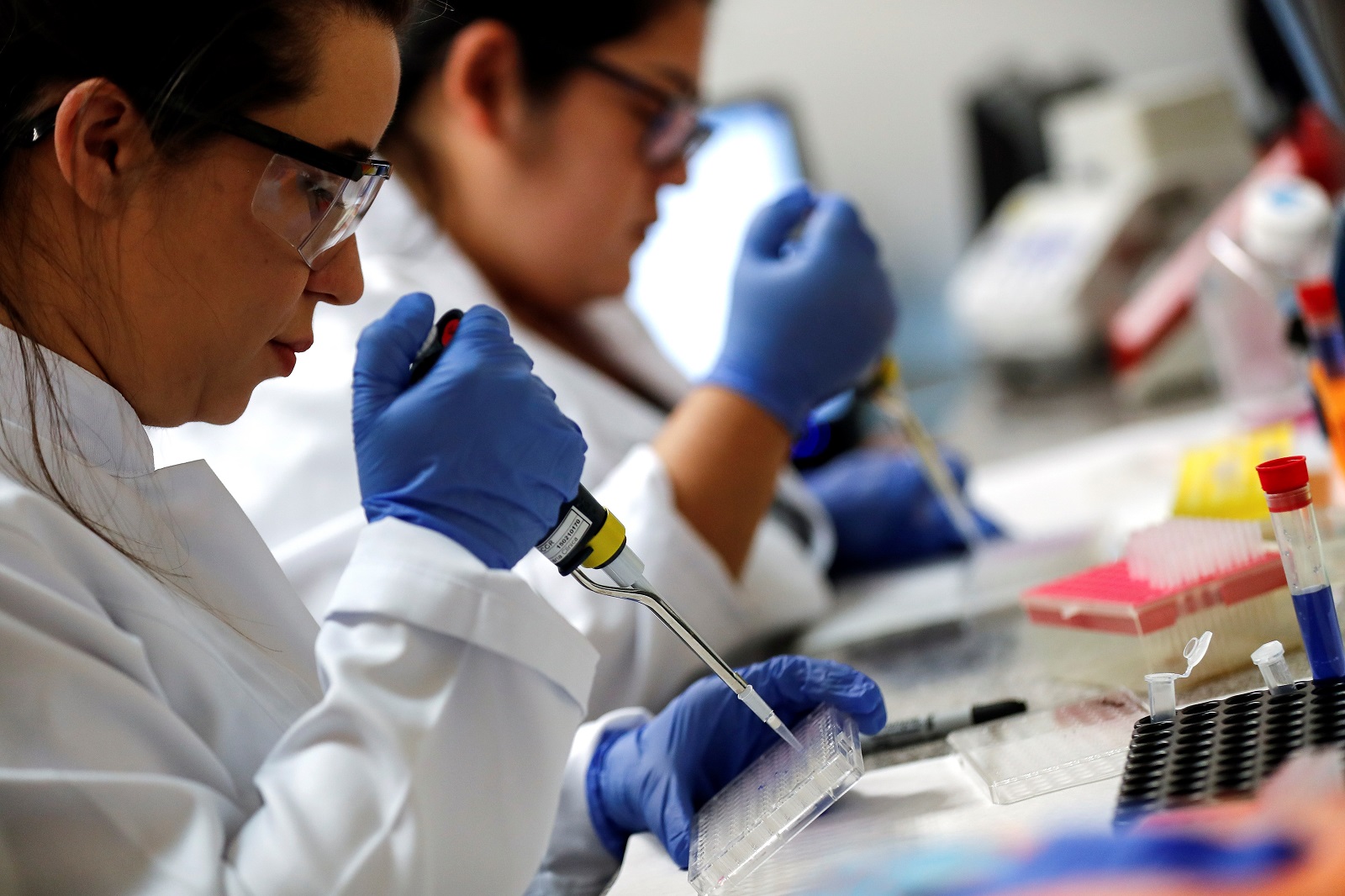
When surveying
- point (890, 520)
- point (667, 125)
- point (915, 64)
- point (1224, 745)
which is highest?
point (667, 125)

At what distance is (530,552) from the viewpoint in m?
1.15

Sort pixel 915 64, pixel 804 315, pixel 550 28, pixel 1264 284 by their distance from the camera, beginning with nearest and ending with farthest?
pixel 804 315, pixel 550 28, pixel 1264 284, pixel 915 64

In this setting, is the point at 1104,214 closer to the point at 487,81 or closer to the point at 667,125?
the point at 667,125

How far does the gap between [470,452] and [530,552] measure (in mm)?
390

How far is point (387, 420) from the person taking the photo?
0.79 metres

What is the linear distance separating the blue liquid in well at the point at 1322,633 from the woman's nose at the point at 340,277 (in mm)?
630

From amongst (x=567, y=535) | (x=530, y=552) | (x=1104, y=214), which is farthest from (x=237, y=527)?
(x=1104, y=214)

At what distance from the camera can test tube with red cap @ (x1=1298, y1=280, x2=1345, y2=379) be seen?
1.22m

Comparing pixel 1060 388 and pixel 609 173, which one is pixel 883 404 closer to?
pixel 609 173

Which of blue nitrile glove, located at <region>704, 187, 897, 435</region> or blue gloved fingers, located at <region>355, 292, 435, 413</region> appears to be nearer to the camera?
blue gloved fingers, located at <region>355, 292, 435, 413</region>

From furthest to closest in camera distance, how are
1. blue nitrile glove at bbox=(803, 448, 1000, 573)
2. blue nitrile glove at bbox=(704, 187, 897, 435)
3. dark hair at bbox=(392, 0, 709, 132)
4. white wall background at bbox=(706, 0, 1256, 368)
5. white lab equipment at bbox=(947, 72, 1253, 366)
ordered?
white wall background at bbox=(706, 0, 1256, 368) < white lab equipment at bbox=(947, 72, 1253, 366) < blue nitrile glove at bbox=(803, 448, 1000, 573) < dark hair at bbox=(392, 0, 709, 132) < blue nitrile glove at bbox=(704, 187, 897, 435)

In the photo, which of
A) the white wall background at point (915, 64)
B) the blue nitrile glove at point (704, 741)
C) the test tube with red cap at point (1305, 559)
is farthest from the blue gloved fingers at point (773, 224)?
the white wall background at point (915, 64)

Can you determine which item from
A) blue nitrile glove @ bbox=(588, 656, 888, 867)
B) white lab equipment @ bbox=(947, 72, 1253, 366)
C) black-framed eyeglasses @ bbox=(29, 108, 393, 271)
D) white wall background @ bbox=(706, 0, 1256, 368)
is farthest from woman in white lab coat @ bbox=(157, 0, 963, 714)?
white wall background @ bbox=(706, 0, 1256, 368)

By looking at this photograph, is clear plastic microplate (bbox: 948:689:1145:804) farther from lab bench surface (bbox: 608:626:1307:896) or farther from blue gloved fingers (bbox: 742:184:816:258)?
blue gloved fingers (bbox: 742:184:816:258)
